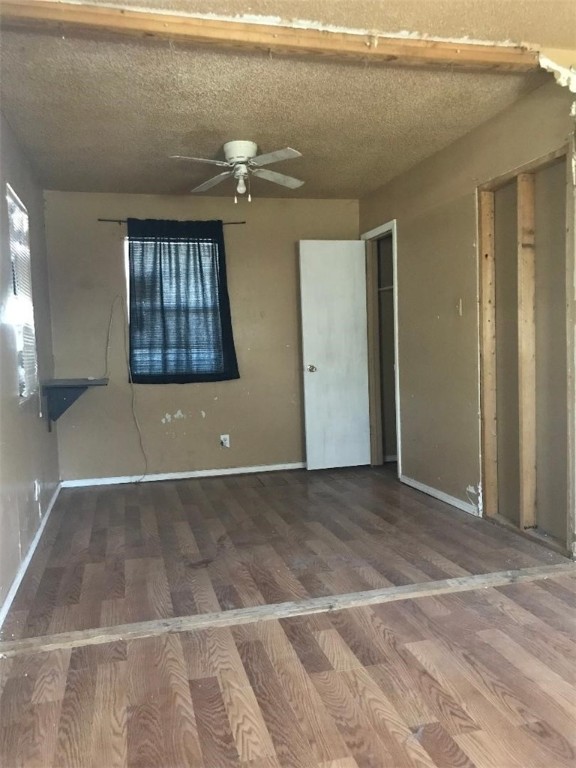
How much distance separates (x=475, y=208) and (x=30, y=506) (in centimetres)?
338

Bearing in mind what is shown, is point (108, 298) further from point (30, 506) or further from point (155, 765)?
point (155, 765)

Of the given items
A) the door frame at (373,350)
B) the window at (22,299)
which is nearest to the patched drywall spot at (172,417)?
the window at (22,299)

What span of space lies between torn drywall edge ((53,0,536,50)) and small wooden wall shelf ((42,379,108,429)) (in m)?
2.47

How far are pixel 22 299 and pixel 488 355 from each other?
3.00 m

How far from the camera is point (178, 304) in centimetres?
507

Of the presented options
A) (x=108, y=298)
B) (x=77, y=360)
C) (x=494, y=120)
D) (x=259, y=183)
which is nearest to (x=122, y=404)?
(x=77, y=360)

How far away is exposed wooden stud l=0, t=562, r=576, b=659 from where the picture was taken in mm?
2303

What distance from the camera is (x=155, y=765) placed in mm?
1618

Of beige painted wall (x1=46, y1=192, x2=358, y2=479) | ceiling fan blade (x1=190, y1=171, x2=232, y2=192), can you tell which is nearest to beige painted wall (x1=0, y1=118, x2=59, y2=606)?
beige painted wall (x1=46, y1=192, x2=358, y2=479)

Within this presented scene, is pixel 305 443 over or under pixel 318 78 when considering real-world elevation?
under

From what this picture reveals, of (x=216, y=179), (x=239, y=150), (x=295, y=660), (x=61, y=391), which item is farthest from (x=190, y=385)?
(x=295, y=660)

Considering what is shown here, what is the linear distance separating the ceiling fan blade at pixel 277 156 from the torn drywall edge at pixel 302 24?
72 cm

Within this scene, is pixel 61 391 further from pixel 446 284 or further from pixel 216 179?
pixel 446 284

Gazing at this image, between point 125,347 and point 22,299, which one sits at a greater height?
point 22,299
